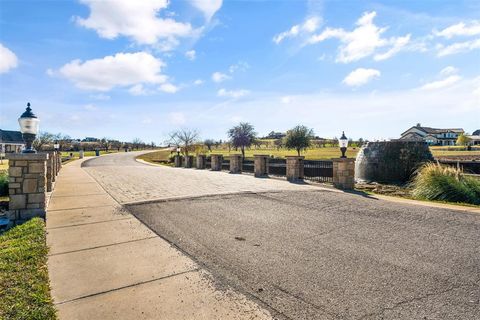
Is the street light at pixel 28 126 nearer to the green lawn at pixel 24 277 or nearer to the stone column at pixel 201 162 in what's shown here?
the green lawn at pixel 24 277

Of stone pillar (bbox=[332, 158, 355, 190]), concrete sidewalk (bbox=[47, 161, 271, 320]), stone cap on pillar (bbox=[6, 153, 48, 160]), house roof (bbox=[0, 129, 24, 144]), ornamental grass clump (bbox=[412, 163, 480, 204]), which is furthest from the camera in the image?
house roof (bbox=[0, 129, 24, 144])

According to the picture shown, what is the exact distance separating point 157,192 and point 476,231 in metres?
9.51

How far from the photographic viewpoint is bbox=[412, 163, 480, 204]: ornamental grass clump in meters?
9.52

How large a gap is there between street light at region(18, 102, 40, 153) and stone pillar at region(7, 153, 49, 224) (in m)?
0.53

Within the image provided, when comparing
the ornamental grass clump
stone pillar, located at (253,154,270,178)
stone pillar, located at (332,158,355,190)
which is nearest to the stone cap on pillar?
stone pillar, located at (332,158,355,190)

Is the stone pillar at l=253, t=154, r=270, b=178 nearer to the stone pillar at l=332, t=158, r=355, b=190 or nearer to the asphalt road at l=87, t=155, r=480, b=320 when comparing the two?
the stone pillar at l=332, t=158, r=355, b=190

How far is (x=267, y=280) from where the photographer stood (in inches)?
154

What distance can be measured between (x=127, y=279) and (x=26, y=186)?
4799 millimetres

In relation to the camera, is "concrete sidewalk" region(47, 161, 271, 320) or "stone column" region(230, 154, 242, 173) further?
"stone column" region(230, 154, 242, 173)

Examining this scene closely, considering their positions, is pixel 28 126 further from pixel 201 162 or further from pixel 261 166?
pixel 201 162

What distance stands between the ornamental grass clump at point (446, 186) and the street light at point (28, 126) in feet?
40.4

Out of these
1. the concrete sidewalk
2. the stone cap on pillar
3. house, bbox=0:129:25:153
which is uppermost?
house, bbox=0:129:25:153

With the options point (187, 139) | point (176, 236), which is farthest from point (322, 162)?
point (187, 139)

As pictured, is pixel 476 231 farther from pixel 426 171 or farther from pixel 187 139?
pixel 187 139
